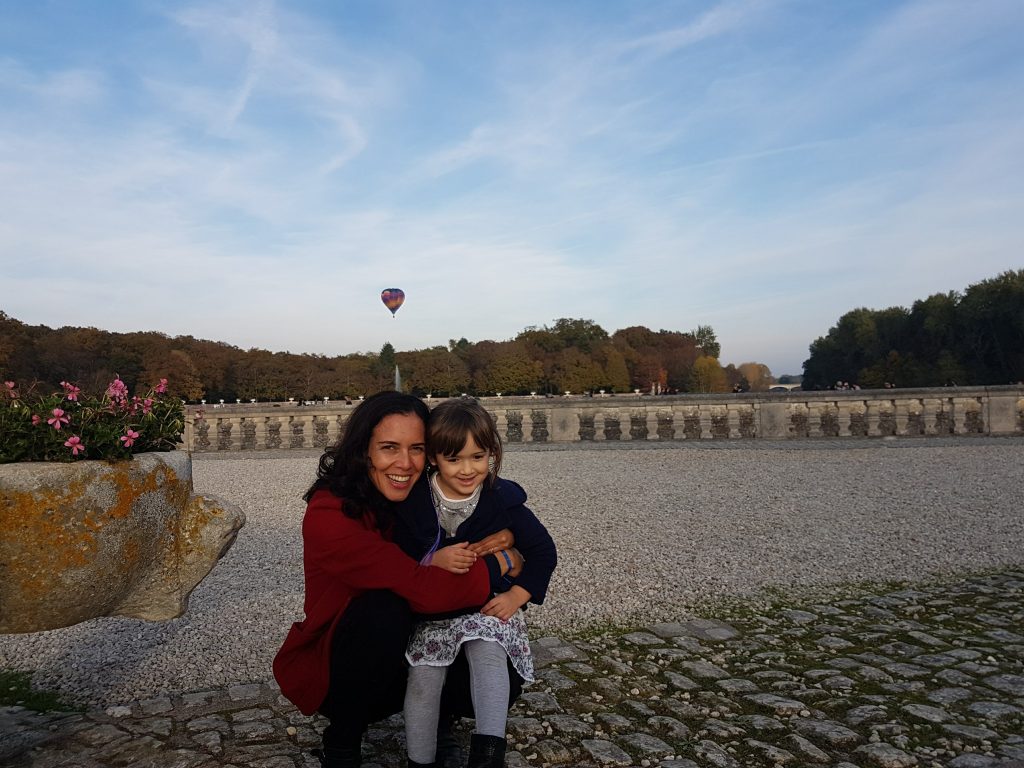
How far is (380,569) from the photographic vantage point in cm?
260

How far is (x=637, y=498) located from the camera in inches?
464

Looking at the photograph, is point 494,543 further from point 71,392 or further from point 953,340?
point 953,340

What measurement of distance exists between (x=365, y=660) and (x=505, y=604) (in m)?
0.54

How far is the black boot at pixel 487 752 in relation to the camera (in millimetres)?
2500

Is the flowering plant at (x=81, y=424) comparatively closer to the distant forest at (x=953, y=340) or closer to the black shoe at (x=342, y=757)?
the black shoe at (x=342, y=757)

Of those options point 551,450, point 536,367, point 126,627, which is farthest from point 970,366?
point 126,627

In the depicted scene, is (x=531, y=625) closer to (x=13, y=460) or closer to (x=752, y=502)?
(x=13, y=460)

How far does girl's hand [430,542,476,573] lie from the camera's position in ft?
8.77

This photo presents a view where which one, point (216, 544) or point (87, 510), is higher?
point (87, 510)

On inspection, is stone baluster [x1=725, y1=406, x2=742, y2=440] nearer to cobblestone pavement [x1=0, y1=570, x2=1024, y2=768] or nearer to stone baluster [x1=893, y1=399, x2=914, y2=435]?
stone baluster [x1=893, y1=399, x2=914, y2=435]

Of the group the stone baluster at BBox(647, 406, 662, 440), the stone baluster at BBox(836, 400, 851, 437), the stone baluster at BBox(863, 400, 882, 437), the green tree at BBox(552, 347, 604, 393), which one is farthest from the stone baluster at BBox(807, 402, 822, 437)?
the green tree at BBox(552, 347, 604, 393)

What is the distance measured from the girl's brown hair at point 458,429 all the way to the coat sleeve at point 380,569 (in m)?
0.40

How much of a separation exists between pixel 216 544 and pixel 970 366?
184ft

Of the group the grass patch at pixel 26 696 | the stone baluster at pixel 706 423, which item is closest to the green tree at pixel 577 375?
the stone baluster at pixel 706 423
